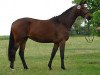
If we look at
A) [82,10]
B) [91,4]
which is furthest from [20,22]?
[91,4]

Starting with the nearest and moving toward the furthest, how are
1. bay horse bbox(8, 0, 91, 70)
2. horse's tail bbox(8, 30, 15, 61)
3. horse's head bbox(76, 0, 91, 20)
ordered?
horse's tail bbox(8, 30, 15, 61), bay horse bbox(8, 0, 91, 70), horse's head bbox(76, 0, 91, 20)

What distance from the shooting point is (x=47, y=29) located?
45.5ft

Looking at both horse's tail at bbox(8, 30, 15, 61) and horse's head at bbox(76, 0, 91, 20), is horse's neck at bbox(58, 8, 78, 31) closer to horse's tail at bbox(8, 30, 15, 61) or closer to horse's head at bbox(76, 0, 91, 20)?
horse's head at bbox(76, 0, 91, 20)

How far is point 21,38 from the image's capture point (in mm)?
13734

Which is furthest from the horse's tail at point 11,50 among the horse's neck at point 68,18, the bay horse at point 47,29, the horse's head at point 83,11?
the horse's head at point 83,11

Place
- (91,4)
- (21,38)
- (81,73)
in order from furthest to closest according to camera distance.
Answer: (91,4) → (21,38) → (81,73)

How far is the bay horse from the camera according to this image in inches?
541

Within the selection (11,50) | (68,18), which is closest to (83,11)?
(68,18)

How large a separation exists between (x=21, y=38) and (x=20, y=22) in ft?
2.12

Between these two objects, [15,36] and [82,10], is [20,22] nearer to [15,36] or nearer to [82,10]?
[15,36]

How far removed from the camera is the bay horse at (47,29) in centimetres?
1374

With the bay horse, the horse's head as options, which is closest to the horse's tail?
the bay horse

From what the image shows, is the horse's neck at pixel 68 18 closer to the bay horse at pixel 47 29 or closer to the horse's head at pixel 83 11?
the bay horse at pixel 47 29

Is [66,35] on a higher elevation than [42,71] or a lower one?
higher
